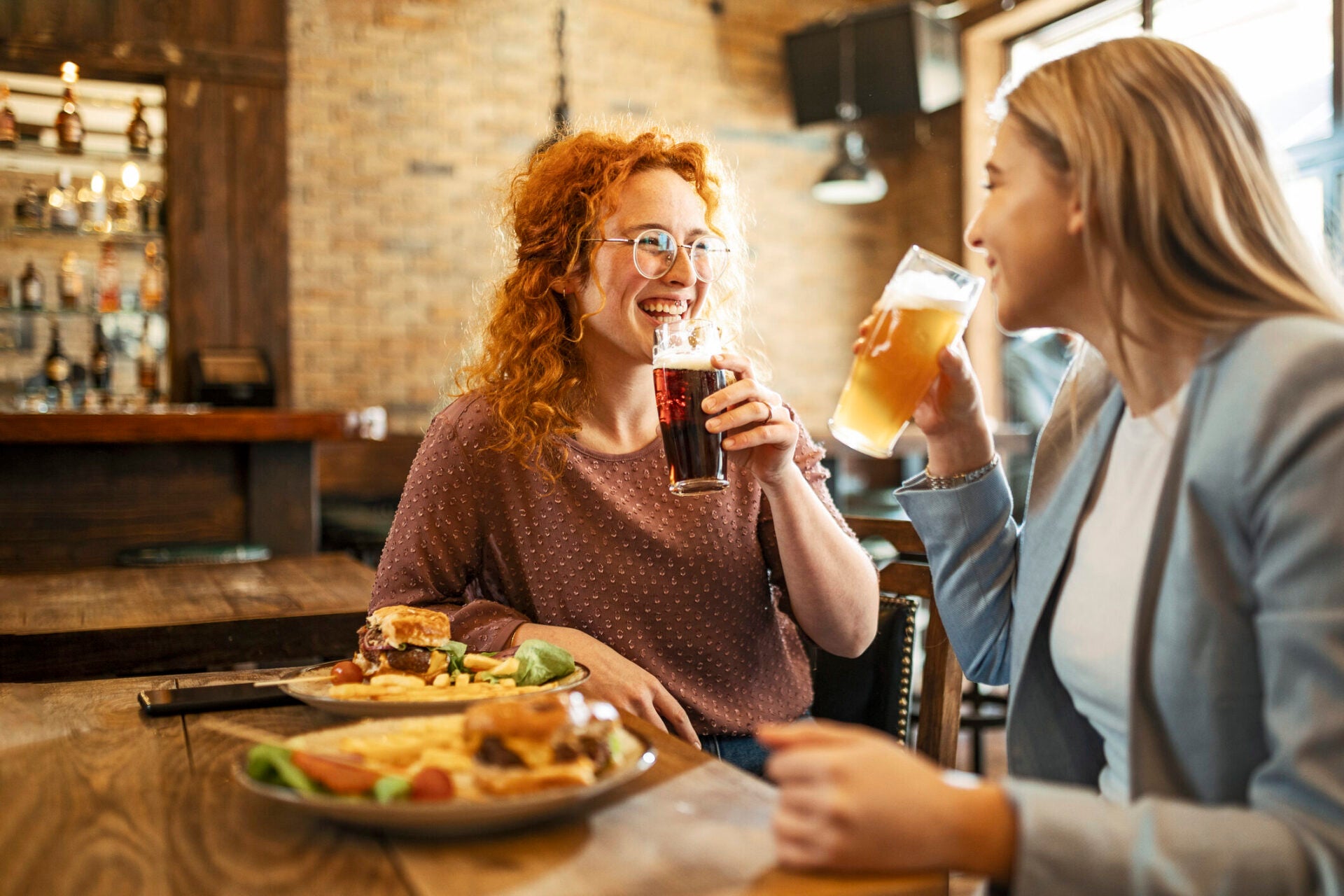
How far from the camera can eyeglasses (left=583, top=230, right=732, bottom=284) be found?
1.67 meters

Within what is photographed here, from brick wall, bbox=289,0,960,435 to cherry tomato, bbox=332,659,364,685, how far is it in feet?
15.0

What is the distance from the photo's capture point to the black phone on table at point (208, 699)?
3.95ft

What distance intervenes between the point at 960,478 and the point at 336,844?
2.56ft

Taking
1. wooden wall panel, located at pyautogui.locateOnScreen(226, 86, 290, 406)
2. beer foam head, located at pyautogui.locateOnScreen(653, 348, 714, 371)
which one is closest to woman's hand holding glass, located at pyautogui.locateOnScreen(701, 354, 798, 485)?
beer foam head, located at pyautogui.locateOnScreen(653, 348, 714, 371)

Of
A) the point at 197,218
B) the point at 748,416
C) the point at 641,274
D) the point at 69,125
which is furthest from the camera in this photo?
the point at 197,218

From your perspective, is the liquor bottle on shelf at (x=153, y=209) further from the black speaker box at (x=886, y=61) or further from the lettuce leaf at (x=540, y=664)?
the lettuce leaf at (x=540, y=664)

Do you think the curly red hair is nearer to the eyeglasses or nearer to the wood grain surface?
the eyeglasses

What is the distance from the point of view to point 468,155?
6168 millimetres

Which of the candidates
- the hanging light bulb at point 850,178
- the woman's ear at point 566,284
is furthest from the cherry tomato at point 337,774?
the hanging light bulb at point 850,178

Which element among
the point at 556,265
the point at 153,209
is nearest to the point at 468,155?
the point at 153,209

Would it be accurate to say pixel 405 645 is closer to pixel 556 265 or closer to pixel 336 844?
pixel 336 844

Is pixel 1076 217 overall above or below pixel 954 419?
above

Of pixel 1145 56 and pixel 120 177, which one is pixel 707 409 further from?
pixel 120 177

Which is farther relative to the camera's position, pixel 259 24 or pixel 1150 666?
pixel 259 24
